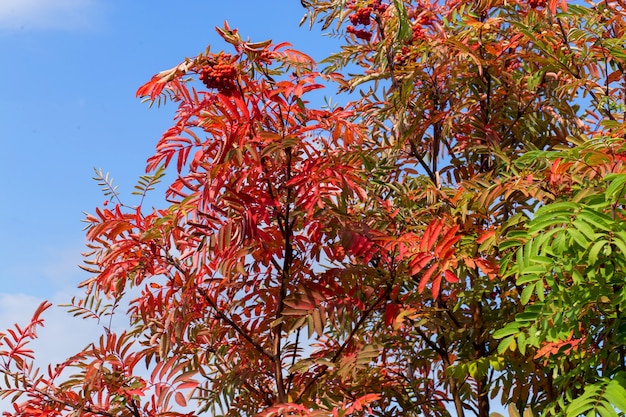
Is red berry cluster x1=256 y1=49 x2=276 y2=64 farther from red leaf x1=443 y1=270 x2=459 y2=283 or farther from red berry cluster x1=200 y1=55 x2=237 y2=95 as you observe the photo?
red leaf x1=443 y1=270 x2=459 y2=283

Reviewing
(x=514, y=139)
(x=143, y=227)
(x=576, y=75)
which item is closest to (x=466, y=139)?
(x=514, y=139)

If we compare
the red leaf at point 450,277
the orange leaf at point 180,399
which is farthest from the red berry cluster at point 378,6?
the orange leaf at point 180,399

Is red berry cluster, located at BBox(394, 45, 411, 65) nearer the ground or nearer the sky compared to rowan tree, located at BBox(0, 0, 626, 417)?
nearer the sky

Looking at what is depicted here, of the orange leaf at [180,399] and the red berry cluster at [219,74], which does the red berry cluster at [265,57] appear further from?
the orange leaf at [180,399]

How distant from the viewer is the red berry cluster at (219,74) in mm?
3186

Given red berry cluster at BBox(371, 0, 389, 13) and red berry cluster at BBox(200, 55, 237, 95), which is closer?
red berry cluster at BBox(200, 55, 237, 95)

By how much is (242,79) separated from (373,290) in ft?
3.92

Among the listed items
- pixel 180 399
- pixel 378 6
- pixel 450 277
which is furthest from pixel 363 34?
pixel 180 399

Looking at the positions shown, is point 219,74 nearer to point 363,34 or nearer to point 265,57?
point 265,57

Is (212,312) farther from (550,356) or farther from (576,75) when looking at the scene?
(576,75)

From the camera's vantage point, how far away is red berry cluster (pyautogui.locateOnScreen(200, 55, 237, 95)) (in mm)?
3186

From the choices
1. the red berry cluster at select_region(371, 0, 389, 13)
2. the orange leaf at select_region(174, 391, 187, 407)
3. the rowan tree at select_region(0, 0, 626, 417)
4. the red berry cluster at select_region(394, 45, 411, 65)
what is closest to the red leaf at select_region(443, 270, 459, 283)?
the rowan tree at select_region(0, 0, 626, 417)

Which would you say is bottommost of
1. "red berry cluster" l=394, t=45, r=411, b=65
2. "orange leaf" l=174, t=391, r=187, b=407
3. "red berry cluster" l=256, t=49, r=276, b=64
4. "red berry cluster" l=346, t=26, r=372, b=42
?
"orange leaf" l=174, t=391, r=187, b=407

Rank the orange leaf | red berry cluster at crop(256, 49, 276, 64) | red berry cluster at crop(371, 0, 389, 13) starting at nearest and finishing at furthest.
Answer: the orange leaf → red berry cluster at crop(256, 49, 276, 64) → red berry cluster at crop(371, 0, 389, 13)
